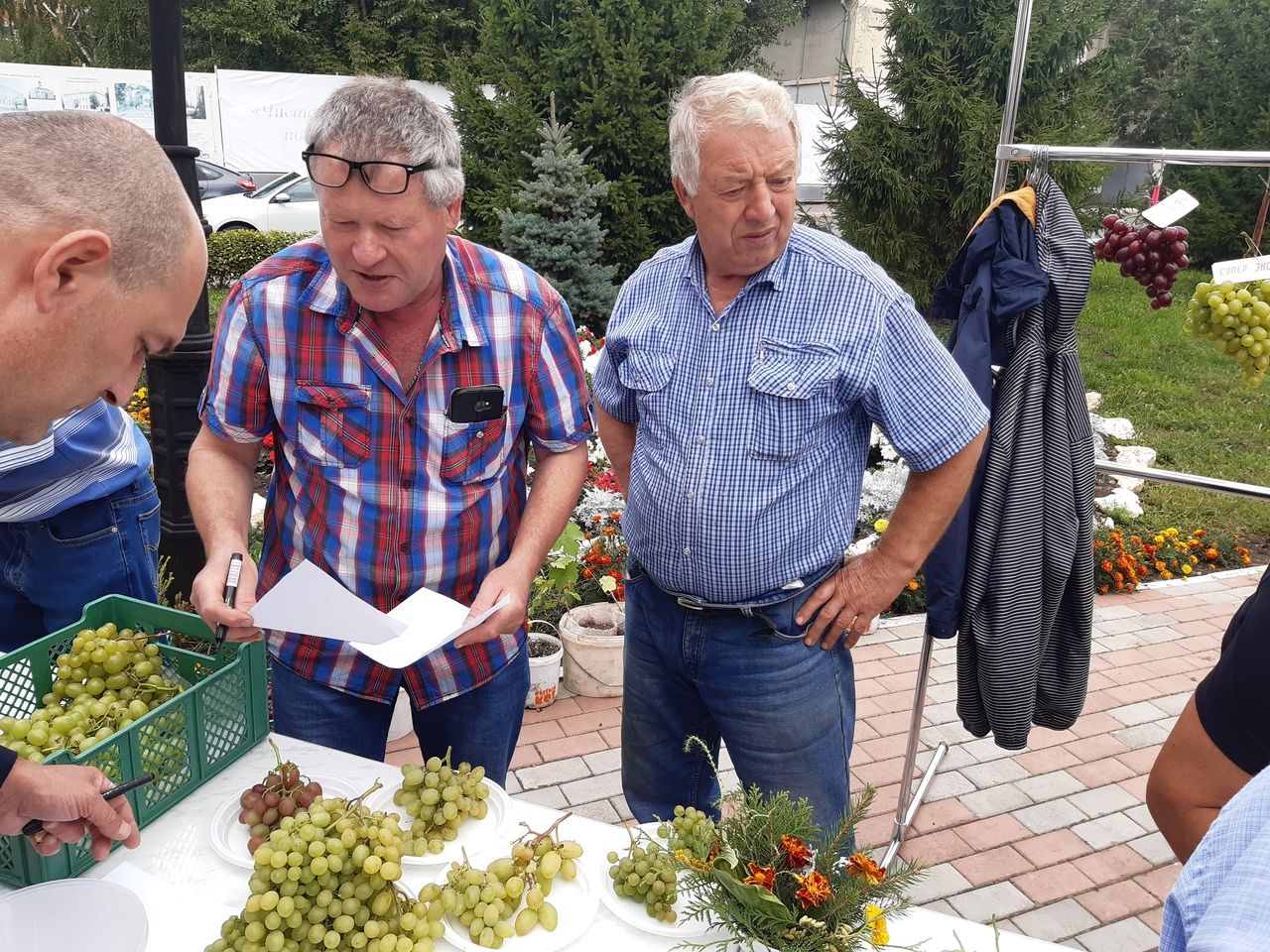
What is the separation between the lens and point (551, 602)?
13.6 feet

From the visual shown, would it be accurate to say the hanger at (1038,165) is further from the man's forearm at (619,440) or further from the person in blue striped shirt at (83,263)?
the person in blue striped shirt at (83,263)

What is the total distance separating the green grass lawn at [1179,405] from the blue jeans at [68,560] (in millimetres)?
5140

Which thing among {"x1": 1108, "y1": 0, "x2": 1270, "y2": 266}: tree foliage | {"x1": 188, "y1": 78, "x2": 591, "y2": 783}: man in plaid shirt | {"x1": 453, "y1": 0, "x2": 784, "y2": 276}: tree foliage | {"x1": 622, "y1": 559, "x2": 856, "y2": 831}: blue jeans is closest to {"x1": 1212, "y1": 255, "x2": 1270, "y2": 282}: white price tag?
{"x1": 622, "y1": 559, "x2": 856, "y2": 831}: blue jeans

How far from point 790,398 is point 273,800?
1254mm

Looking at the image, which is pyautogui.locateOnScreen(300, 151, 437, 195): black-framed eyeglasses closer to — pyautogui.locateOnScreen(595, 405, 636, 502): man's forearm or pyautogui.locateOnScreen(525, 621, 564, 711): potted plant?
pyautogui.locateOnScreen(595, 405, 636, 502): man's forearm

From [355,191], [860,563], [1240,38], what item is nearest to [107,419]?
[355,191]

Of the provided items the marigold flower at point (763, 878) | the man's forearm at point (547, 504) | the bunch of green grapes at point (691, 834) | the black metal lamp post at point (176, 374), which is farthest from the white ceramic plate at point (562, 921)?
the black metal lamp post at point (176, 374)

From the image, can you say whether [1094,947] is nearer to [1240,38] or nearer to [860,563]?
[860,563]

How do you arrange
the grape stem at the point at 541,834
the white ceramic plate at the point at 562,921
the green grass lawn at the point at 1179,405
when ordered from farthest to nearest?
the green grass lawn at the point at 1179,405
the grape stem at the point at 541,834
the white ceramic plate at the point at 562,921

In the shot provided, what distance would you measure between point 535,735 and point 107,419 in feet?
6.55

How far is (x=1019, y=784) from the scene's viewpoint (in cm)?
350

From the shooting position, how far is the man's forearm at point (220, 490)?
1.96 meters

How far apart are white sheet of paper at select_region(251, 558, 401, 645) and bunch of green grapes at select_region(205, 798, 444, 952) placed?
27cm

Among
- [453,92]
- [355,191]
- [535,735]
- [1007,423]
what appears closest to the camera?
[355,191]
